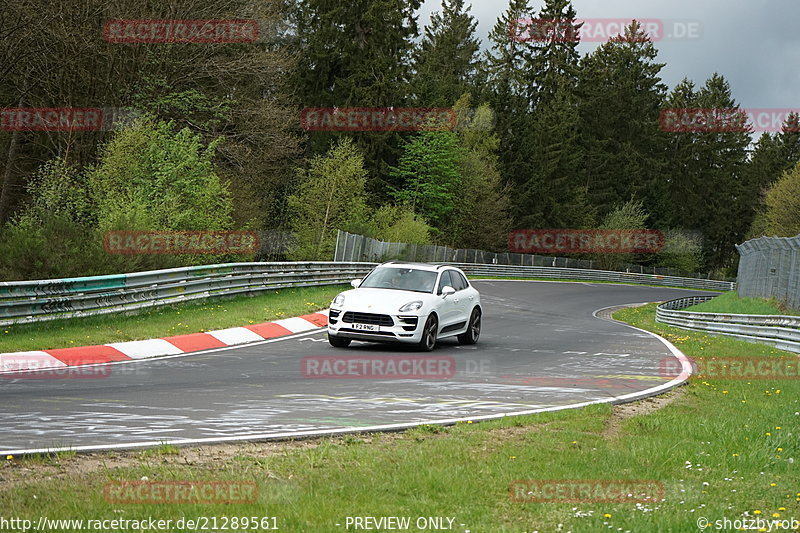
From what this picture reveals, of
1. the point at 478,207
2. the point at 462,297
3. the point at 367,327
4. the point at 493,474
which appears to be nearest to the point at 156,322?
the point at 367,327

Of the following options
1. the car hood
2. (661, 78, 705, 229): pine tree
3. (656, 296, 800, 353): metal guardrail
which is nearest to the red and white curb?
the car hood

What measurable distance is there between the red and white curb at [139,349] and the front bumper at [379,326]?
2.15 metres

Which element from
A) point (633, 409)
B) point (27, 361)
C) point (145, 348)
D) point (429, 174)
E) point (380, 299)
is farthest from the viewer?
point (429, 174)

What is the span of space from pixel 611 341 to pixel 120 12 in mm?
24505

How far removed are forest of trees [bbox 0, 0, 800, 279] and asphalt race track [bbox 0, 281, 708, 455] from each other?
7.19 metres

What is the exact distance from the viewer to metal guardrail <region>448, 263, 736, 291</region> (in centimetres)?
5931

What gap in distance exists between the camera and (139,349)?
49.0 feet

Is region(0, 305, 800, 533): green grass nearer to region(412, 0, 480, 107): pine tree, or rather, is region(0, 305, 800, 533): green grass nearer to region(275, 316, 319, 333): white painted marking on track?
region(275, 316, 319, 333): white painted marking on track

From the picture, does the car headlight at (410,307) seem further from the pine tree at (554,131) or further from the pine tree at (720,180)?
the pine tree at (720,180)

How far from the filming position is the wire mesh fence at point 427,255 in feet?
122

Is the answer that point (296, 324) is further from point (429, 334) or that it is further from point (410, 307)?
point (410, 307)

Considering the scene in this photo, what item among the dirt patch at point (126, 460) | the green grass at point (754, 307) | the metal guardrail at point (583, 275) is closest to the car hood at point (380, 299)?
the dirt patch at point (126, 460)

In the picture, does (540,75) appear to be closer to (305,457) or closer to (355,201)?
(355,201)

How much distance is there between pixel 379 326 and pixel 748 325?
525 inches
